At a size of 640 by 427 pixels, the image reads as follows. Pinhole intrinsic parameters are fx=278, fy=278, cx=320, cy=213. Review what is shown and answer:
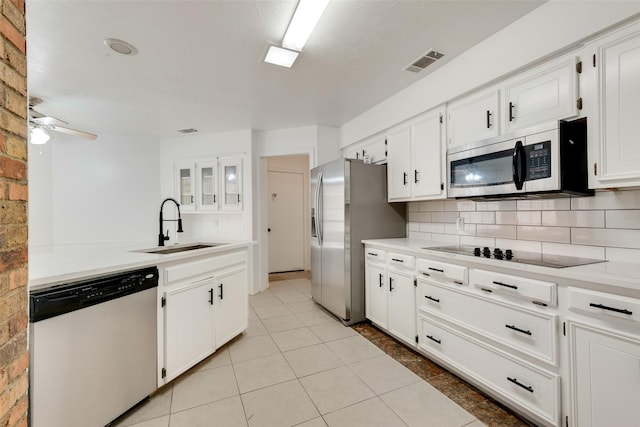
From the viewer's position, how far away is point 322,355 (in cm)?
243

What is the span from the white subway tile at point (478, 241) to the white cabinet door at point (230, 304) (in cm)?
216

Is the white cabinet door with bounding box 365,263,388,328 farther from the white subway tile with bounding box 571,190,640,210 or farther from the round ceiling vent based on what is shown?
the round ceiling vent

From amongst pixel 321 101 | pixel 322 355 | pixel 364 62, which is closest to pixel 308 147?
pixel 321 101

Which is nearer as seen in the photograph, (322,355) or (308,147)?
(322,355)

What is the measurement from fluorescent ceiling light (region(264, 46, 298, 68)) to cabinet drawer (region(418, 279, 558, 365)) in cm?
216

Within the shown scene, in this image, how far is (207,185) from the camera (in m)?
4.50

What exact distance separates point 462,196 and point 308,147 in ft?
8.19

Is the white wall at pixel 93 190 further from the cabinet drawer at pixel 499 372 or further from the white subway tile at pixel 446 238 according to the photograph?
the cabinet drawer at pixel 499 372

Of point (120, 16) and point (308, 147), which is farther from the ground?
point (120, 16)

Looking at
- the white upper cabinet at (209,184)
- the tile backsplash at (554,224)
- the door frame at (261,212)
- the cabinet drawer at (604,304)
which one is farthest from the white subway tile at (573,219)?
the white upper cabinet at (209,184)

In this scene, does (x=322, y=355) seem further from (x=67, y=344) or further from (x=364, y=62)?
(x=364, y=62)

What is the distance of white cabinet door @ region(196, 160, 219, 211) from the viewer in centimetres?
438

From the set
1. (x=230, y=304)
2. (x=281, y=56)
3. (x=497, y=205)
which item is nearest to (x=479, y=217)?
(x=497, y=205)

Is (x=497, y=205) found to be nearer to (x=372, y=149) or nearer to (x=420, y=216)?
(x=420, y=216)
